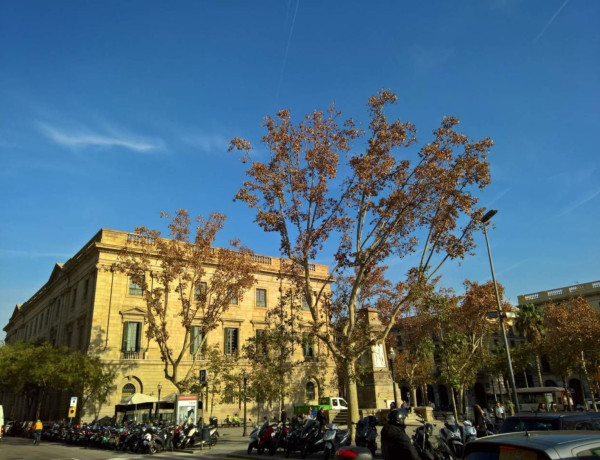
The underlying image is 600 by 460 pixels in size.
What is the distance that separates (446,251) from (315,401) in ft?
94.6

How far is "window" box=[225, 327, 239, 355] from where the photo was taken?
3844 centimetres

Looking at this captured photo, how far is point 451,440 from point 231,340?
3016 cm

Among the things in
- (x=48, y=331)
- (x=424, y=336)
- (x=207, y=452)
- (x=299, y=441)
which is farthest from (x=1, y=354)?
(x=424, y=336)

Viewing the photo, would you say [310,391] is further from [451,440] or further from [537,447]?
[537,447]

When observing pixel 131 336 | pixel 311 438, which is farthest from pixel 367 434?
pixel 131 336

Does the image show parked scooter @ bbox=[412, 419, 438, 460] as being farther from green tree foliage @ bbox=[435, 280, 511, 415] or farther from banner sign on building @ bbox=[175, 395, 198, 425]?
green tree foliage @ bbox=[435, 280, 511, 415]

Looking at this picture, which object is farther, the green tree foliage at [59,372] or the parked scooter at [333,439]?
the green tree foliage at [59,372]

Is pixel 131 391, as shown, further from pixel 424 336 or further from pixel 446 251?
pixel 446 251

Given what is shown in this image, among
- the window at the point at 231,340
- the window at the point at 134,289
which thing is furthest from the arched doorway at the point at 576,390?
the window at the point at 134,289

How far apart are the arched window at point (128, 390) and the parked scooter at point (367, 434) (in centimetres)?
2388

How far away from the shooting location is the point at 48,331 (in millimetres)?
45500

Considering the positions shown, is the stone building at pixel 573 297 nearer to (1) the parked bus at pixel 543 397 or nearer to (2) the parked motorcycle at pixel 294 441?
(1) the parked bus at pixel 543 397

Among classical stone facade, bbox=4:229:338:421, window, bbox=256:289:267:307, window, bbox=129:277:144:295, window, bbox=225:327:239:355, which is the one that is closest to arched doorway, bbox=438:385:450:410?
classical stone facade, bbox=4:229:338:421

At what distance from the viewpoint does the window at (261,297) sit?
41.6m
